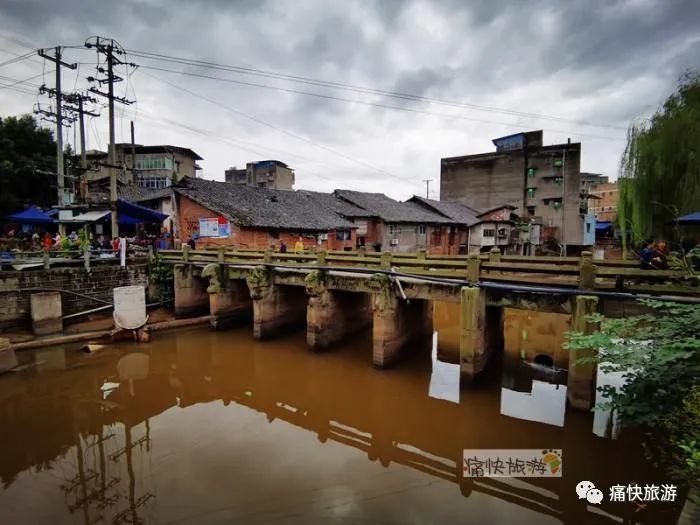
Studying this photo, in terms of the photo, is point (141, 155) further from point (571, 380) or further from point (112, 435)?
point (571, 380)

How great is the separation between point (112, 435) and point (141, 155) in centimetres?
3899

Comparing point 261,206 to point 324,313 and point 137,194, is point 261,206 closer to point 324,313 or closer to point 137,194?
point 137,194

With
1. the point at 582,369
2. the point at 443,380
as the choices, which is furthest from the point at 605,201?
the point at 582,369

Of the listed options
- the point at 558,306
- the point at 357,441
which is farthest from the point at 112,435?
the point at 558,306

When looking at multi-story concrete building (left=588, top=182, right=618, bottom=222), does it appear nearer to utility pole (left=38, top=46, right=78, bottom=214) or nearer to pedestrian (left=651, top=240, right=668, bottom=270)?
pedestrian (left=651, top=240, right=668, bottom=270)

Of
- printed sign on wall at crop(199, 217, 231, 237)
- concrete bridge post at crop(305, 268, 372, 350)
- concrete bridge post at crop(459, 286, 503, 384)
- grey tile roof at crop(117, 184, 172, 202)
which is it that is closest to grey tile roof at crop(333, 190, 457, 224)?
printed sign on wall at crop(199, 217, 231, 237)

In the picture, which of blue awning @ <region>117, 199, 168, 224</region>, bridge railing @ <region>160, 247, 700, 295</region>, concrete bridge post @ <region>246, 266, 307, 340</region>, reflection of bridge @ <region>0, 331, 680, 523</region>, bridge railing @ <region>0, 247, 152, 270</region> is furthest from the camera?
blue awning @ <region>117, 199, 168, 224</region>

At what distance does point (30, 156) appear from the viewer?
28.1 metres

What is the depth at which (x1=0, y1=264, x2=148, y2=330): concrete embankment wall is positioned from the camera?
14711 millimetres

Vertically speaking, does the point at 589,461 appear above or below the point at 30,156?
below

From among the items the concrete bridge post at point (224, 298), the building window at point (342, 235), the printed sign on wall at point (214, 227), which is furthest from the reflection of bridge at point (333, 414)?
the building window at point (342, 235)

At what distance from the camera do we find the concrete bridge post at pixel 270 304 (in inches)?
589

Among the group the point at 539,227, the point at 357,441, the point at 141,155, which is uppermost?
the point at 141,155

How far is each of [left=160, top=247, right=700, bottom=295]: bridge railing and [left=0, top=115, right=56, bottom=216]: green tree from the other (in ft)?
76.0
